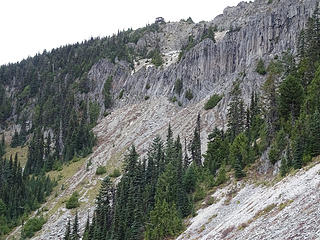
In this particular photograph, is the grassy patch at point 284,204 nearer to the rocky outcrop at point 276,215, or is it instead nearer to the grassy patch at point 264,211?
the rocky outcrop at point 276,215

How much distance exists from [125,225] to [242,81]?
6324 centimetres

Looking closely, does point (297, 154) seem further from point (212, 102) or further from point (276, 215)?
point (212, 102)

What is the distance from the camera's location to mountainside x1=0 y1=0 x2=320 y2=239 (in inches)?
1630

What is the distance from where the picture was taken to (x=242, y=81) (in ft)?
378

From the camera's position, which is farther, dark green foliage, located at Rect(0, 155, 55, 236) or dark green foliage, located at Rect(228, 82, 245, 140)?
dark green foliage, located at Rect(0, 155, 55, 236)

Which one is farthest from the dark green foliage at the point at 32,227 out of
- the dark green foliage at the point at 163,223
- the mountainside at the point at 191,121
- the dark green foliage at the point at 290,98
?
the dark green foliage at the point at 290,98

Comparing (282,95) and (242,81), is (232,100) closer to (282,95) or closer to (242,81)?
(242,81)

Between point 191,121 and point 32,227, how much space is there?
55.1 m

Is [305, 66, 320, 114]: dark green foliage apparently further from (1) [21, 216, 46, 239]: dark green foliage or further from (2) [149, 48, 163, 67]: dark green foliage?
(2) [149, 48, 163, 67]: dark green foliage

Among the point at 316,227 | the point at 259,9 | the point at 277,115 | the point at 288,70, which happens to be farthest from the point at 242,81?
the point at 316,227

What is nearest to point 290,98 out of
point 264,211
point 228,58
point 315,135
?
point 315,135

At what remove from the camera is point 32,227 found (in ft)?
295

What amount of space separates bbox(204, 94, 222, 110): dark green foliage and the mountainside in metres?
1.94

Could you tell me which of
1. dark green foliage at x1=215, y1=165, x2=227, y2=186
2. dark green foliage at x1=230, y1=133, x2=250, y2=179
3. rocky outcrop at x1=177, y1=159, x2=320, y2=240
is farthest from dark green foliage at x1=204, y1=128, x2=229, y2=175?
rocky outcrop at x1=177, y1=159, x2=320, y2=240
